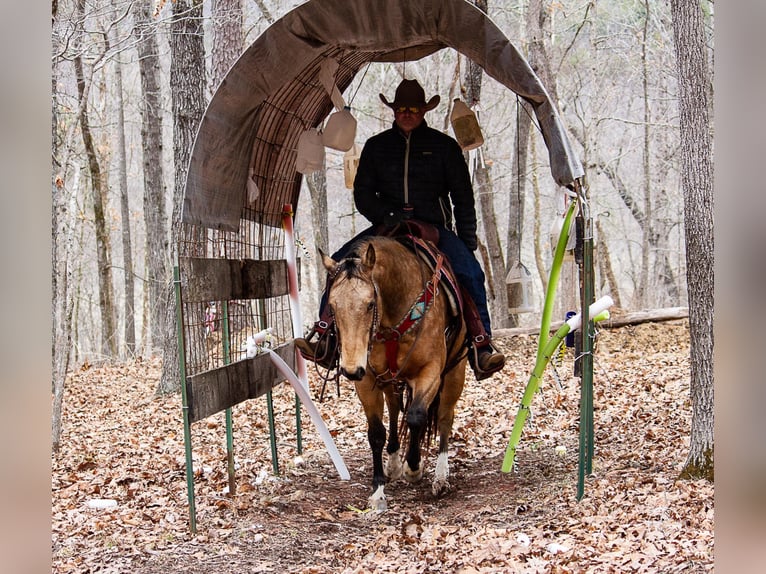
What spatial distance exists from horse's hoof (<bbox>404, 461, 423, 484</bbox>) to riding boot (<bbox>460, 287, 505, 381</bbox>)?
1093mm

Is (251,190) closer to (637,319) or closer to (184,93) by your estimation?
(184,93)

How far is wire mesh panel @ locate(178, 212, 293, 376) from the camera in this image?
249 inches

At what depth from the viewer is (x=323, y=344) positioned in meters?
7.08

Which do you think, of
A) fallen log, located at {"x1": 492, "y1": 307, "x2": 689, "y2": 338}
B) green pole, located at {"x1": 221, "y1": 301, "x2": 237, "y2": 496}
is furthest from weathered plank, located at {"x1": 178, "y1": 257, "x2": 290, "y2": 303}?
fallen log, located at {"x1": 492, "y1": 307, "x2": 689, "y2": 338}

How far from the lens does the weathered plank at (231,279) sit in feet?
20.2

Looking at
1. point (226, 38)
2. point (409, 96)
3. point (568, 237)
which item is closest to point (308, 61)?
point (409, 96)

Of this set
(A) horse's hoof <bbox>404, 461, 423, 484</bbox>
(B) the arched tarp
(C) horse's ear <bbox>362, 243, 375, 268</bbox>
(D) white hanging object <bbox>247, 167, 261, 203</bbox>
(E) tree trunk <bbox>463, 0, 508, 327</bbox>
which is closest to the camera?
(C) horse's ear <bbox>362, 243, 375, 268</bbox>

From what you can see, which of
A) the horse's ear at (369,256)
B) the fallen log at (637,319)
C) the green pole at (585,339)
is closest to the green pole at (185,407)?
the horse's ear at (369,256)

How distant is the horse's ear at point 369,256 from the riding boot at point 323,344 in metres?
1.01

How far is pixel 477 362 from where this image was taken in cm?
718

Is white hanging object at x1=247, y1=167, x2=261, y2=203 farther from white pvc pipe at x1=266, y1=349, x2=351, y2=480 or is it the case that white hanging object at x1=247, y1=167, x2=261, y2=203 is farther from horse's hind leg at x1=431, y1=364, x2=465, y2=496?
horse's hind leg at x1=431, y1=364, x2=465, y2=496

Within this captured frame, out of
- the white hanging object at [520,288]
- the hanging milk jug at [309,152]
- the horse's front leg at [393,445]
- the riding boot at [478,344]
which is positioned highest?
the hanging milk jug at [309,152]

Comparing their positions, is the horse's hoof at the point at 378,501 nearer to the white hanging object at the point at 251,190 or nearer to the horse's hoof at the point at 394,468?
the horse's hoof at the point at 394,468
